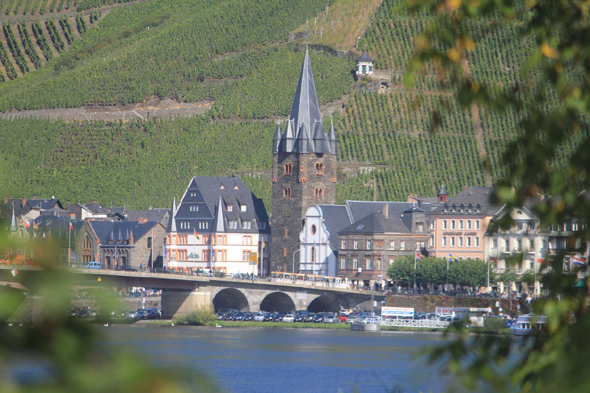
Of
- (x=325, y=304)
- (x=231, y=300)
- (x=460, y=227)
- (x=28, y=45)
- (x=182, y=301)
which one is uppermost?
(x=28, y=45)

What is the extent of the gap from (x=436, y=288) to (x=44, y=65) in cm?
11264

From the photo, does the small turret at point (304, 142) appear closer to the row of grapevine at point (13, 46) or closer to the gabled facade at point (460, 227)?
the gabled facade at point (460, 227)

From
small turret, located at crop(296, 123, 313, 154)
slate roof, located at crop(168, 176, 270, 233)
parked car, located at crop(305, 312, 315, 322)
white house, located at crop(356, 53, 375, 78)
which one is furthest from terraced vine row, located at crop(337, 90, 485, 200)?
parked car, located at crop(305, 312, 315, 322)

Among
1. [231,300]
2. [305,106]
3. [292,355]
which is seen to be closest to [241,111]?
[305,106]

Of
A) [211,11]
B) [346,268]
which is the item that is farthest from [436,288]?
[211,11]

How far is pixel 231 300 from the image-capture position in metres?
81.6

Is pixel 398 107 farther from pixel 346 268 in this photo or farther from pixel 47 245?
pixel 47 245

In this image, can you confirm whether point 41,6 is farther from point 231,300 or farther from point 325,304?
point 325,304

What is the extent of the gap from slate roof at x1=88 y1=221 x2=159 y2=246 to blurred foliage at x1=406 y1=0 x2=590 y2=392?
92389mm

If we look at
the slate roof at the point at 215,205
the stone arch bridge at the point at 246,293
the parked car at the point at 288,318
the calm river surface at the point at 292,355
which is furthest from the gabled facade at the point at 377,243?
the calm river surface at the point at 292,355

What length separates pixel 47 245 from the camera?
2.11m

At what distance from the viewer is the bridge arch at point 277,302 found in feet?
259

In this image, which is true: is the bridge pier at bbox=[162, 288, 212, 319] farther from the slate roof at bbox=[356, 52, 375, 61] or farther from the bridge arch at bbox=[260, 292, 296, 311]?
the slate roof at bbox=[356, 52, 375, 61]

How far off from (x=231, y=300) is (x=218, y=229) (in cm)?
1068
